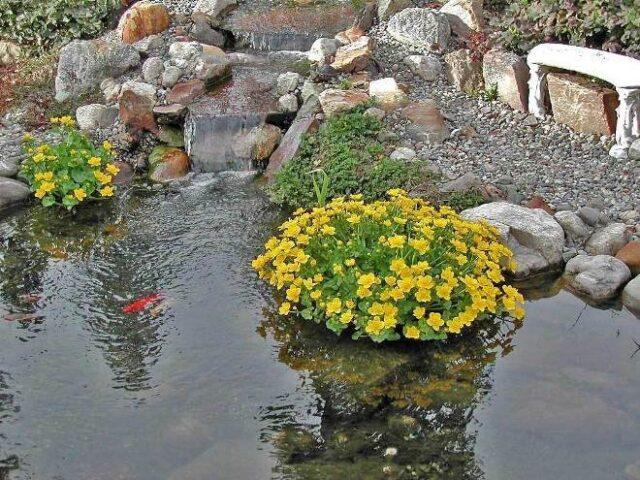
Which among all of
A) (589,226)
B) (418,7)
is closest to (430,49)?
(418,7)

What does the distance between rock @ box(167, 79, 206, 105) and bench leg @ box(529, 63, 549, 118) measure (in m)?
3.78

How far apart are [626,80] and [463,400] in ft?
13.2

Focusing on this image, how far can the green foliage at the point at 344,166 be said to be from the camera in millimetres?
7949

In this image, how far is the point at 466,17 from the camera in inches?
411

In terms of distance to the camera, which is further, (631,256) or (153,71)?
(153,71)

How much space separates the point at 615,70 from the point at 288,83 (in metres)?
3.67

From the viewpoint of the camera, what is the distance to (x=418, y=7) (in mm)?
11070

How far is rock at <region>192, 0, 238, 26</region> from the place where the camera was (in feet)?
37.8

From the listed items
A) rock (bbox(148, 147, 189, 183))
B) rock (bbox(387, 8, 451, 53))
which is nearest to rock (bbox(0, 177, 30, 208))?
rock (bbox(148, 147, 189, 183))

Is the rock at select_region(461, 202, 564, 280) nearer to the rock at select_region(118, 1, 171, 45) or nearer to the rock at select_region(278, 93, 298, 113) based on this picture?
the rock at select_region(278, 93, 298, 113)

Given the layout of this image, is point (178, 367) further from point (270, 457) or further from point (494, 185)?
point (494, 185)

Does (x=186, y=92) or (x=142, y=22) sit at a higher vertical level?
(x=142, y=22)

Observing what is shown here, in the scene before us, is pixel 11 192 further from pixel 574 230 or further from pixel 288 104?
pixel 574 230

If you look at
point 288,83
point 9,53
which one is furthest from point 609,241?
point 9,53
